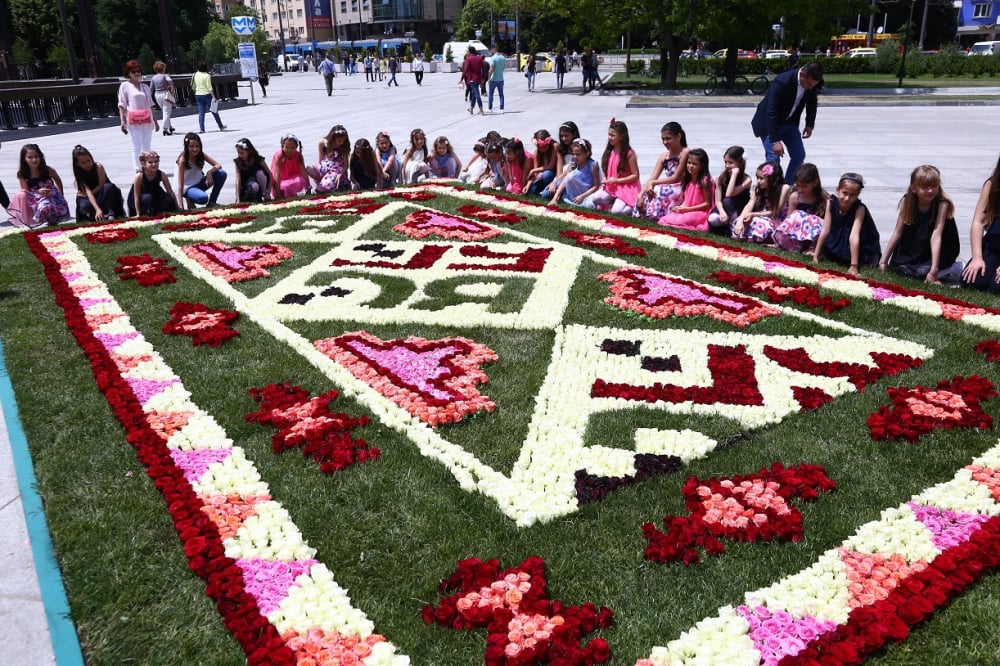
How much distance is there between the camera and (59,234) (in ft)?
28.8

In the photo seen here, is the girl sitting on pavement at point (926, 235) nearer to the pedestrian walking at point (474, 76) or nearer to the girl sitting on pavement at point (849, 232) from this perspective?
the girl sitting on pavement at point (849, 232)

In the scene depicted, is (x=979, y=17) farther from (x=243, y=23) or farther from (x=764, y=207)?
(x=764, y=207)

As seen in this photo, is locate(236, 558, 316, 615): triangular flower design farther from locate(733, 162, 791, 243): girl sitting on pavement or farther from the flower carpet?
locate(733, 162, 791, 243): girl sitting on pavement

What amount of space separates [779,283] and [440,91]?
31.9 meters

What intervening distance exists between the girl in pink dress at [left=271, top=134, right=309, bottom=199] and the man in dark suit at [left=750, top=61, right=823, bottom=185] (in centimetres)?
654

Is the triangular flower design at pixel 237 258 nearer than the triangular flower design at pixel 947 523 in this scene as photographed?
No

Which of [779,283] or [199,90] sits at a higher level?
[199,90]

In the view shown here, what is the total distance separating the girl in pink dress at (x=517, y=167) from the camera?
35.7 feet

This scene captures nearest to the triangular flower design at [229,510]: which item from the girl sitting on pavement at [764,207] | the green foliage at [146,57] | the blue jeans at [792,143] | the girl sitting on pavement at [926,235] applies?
the girl sitting on pavement at [926,235]

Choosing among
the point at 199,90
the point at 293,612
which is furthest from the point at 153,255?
the point at 199,90

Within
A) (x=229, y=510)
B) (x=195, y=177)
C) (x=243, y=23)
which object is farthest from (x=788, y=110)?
(x=243, y=23)

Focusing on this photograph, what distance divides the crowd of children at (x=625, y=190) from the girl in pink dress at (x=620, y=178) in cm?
1

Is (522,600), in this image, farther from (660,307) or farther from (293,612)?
(660,307)

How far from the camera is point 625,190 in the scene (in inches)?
378
